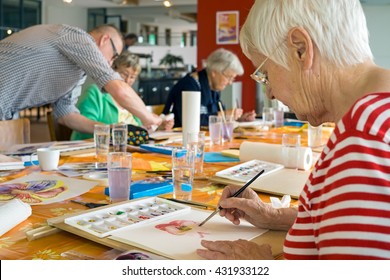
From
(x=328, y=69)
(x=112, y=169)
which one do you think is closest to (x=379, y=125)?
(x=328, y=69)

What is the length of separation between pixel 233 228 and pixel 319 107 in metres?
0.31

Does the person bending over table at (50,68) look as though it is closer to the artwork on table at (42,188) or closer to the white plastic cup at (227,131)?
the white plastic cup at (227,131)

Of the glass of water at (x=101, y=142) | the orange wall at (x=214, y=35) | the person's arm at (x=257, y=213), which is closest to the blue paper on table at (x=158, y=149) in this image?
the glass of water at (x=101, y=142)

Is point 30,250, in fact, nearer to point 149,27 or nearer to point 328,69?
point 328,69

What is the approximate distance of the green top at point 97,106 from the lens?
10.1ft

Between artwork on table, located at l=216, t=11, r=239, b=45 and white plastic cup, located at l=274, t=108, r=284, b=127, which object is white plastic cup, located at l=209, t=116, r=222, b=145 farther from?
artwork on table, located at l=216, t=11, r=239, b=45

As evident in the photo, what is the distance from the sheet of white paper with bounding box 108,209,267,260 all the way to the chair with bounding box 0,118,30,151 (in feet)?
5.00

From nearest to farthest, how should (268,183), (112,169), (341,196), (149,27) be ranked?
(341,196) → (112,169) → (268,183) → (149,27)

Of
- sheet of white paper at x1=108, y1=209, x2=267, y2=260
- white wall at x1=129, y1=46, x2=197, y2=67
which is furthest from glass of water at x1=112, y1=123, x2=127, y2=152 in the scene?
white wall at x1=129, y1=46, x2=197, y2=67

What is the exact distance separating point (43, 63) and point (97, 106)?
69 centimetres

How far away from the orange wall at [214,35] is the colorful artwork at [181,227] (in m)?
→ 5.10

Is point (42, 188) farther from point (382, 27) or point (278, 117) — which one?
point (382, 27)

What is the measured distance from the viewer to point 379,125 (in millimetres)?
628

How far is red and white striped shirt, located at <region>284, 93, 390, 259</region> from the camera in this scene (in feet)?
2.02
